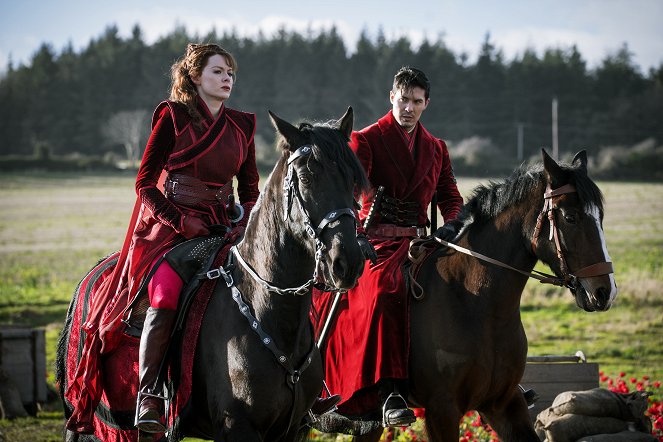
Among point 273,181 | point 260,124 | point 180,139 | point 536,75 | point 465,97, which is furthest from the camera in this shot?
point 536,75

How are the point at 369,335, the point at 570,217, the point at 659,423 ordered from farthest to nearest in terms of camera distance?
the point at 659,423
the point at 369,335
the point at 570,217

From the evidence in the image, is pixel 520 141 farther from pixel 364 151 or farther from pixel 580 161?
pixel 580 161

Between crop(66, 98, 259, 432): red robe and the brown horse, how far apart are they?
184 cm

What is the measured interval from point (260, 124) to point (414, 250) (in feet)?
149

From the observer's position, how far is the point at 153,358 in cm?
461

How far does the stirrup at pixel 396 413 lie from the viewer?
18.5 ft

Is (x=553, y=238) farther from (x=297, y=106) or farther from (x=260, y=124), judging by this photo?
(x=297, y=106)

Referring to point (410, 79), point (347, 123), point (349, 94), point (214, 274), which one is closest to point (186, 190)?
point (214, 274)

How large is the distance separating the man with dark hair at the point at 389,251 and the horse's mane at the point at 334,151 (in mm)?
1803

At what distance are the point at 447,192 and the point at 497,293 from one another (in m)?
1.51

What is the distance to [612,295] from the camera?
208 inches

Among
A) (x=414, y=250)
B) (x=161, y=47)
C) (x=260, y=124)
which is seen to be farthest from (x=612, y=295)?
(x=161, y=47)

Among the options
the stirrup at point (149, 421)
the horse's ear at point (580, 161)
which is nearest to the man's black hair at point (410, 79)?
the horse's ear at point (580, 161)

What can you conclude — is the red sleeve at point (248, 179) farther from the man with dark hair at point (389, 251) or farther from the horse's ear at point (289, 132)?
the horse's ear at point (289, 132)
